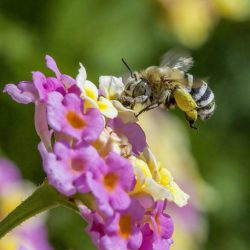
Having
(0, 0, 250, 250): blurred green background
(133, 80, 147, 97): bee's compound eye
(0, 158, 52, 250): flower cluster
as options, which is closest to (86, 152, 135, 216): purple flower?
(133, 80, 147, 97): bee's compound eye

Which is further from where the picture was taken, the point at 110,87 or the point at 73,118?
the point at 110,87

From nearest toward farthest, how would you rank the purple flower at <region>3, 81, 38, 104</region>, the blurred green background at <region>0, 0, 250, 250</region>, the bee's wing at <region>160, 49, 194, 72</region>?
the purple flower at <region>3, 81, 38, 104</region> → the bee's wing at <region>160, 49, 194, 72</region> → the blurred green background at <region>0, 0, 250, 250</region>

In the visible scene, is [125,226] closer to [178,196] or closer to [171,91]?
[178,196]

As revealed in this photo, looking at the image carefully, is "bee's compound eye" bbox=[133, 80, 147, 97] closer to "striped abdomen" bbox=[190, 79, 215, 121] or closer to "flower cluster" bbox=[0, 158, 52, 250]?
"striped abdomen" bbox=[190, 79, 215, 121]

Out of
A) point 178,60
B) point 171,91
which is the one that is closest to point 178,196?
point 171,91

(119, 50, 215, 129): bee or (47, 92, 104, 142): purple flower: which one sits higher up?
(47, 92, 104, 142): purple flower

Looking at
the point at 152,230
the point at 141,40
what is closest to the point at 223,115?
the point at 141,40
